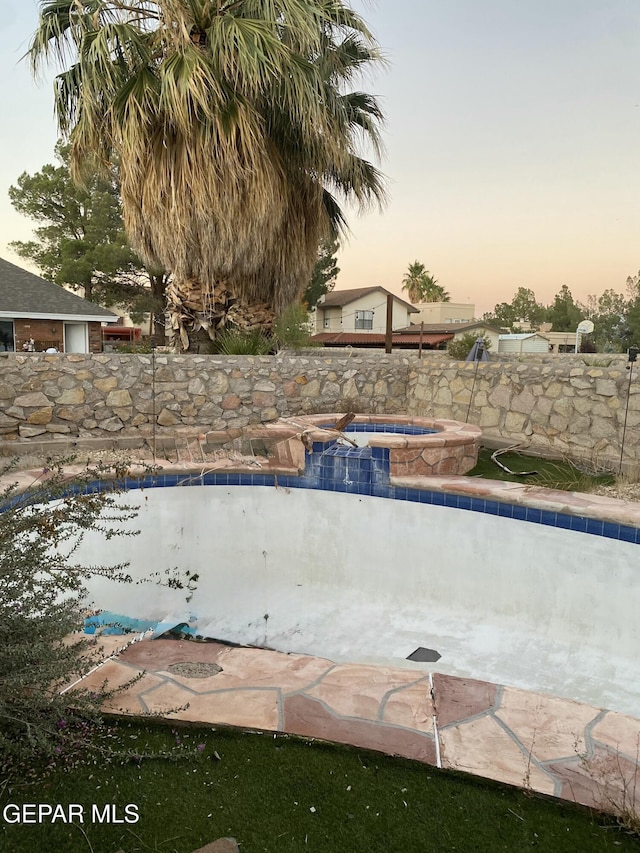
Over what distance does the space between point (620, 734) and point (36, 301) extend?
62.0 feet

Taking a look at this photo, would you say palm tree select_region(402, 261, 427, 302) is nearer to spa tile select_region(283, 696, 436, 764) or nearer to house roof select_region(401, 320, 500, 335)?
house roof select_region(401, 320, 500, 335)

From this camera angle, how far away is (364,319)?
39.4 metres

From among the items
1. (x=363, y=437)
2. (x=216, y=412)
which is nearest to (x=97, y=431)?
(x=216, y=412)

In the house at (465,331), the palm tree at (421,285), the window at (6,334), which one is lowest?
the window at (6,334)

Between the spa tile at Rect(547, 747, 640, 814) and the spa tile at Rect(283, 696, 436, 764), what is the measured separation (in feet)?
1.73

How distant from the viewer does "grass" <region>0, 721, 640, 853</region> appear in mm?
1942

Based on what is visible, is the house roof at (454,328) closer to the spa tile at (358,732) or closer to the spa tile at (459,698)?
the spa tile at (459,698)

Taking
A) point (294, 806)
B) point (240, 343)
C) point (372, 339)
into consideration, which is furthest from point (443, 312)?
point (294, 806)

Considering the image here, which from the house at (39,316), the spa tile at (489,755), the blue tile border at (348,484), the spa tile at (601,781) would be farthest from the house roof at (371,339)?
the spa tile at (601,781)

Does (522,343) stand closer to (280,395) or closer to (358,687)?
(280,395)

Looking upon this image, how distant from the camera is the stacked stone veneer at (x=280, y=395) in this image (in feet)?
22.3

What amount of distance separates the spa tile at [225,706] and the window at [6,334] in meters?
17.0

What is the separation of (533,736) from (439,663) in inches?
61.1

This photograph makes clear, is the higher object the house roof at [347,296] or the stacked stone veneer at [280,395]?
the house roof at [347,296]
